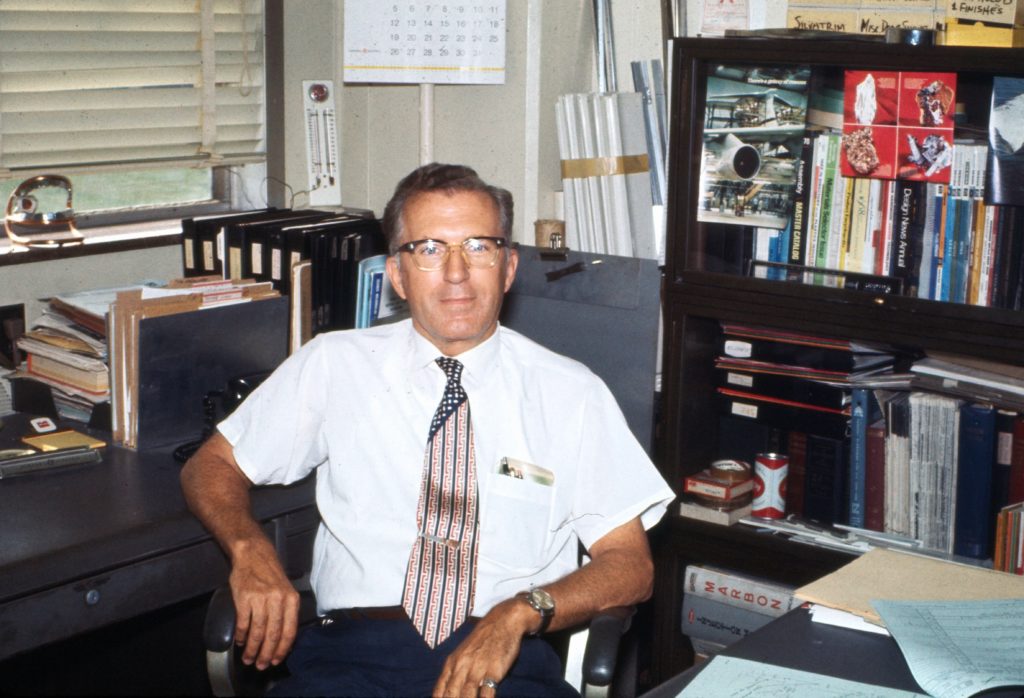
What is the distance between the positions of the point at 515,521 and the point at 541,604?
0.22 m

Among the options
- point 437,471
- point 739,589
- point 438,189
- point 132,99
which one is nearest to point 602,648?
point 437,471

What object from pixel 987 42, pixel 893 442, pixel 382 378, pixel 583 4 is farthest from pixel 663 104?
pixel 382 378

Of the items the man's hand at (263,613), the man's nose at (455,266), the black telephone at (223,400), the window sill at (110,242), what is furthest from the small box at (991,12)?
the window sill at (110,242)

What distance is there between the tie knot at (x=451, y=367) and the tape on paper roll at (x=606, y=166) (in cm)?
89

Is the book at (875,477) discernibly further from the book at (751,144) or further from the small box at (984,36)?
the small box at (984,36)

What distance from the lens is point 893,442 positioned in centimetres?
246

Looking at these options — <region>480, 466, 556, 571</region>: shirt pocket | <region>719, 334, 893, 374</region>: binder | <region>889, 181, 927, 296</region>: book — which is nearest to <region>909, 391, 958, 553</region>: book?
<region>719, 334, 893, 374</region>: binder

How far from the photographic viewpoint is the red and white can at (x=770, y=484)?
259 centimetres

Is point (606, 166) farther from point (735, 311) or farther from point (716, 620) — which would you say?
point (716, 620)

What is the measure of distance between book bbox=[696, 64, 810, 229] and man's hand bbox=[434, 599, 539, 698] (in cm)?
113

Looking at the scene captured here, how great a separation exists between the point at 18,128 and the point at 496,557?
1.57m

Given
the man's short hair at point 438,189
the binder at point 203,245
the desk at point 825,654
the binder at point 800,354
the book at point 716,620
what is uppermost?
the man's short hair at point 438,189

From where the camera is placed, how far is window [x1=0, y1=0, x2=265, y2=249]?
8.73ft

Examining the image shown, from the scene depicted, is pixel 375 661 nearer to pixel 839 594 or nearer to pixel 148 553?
pixel 148 553
